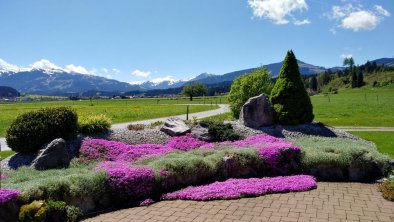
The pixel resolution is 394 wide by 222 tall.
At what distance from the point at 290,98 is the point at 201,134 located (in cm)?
701

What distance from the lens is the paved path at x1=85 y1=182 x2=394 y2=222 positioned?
10305 mm

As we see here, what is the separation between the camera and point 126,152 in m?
17.3

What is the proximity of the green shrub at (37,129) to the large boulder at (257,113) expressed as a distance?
35.8 ft

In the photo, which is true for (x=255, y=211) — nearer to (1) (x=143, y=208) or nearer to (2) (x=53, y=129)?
(1) (x=143, y=208)

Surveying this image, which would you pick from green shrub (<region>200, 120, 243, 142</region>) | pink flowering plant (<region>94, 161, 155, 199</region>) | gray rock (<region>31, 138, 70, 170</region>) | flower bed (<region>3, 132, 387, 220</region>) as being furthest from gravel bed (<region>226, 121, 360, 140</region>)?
gray rock (<region>31, 138, 70, 170</region>)

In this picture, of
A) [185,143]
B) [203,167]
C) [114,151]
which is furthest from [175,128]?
[203,167]

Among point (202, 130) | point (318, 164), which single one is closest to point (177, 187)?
point (318, 164)

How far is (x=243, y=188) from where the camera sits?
13.0 m

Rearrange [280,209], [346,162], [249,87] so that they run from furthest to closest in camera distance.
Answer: [249,87]
[346,162]
[280,209]

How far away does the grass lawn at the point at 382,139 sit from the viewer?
20764 millimetres

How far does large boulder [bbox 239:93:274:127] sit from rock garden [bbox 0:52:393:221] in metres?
0.07

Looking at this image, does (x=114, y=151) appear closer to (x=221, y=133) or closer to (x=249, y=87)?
(x=221, y=133)

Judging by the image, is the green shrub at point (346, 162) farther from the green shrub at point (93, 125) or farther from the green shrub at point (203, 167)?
the green shrub at point (93, 125)

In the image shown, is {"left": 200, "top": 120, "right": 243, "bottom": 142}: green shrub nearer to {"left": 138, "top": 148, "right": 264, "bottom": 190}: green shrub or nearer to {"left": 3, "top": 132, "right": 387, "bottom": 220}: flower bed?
{"left": 3, "top": 132, "right": 387, "bottom": 220}: flower bed
